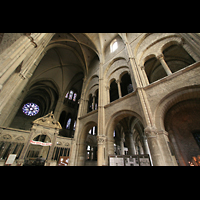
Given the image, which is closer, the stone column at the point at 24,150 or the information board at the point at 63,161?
the stone column at the point at 24,150

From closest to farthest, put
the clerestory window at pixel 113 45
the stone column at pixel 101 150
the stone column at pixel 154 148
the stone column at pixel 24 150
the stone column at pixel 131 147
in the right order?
the stone column at pixel 154 148 < the stone column at pixel 24 150 < the stone column at pixel 101 150 < the stone column at pixel 131 147 < the clerestory window at pixel 113 45

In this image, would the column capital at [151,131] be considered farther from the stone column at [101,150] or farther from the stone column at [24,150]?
the stone column at [24,150]

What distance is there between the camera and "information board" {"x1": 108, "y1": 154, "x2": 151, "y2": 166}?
4.86 m

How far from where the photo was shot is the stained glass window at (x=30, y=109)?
19.8 meters

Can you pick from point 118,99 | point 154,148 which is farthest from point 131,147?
point 154,148

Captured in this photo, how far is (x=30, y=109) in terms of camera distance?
20484mm

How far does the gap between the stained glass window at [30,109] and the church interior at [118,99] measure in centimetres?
952

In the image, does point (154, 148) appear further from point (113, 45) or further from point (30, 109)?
point (30, 109)

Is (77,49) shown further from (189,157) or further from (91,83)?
(189,157)

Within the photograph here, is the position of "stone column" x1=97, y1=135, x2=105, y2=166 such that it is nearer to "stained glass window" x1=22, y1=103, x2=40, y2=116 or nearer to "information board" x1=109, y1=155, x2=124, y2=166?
"information board" x1=109, y1=155, x2=124, y2=166

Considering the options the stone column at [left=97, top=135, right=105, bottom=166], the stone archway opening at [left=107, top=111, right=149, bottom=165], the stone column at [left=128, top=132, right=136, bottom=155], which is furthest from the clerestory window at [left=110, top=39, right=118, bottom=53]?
the stone column at [left=128, top=132, right=136, bottom=155]

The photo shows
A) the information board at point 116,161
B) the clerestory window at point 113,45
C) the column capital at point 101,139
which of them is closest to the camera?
the information board at point 116,161

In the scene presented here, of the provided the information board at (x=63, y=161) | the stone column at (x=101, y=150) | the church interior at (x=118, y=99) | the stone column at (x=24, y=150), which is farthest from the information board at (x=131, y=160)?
the stone column at (x=24, y=150)

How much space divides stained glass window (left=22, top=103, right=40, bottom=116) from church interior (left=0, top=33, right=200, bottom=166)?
9.52 m
